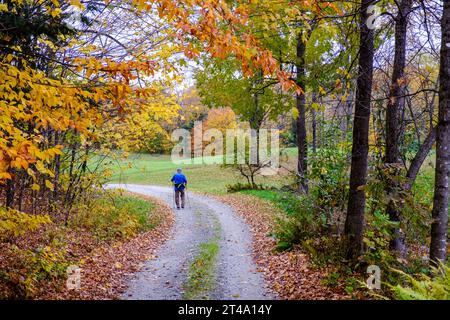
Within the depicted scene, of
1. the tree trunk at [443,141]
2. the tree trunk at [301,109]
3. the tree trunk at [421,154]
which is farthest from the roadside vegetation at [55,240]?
the tree trunk at [421,154]

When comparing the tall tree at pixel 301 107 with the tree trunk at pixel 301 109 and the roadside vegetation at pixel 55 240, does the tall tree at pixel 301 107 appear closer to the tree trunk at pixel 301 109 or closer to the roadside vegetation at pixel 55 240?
the tree trunk at pixel 301 109

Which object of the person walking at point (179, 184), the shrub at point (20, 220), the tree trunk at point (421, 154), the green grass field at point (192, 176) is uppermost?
the tree trunk at point (421, 154)

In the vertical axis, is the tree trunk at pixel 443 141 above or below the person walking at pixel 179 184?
above

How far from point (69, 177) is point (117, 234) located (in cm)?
246

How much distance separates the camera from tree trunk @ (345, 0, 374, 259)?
7.41 meters

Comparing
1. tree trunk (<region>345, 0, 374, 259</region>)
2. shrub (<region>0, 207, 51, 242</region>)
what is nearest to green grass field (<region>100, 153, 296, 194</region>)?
tree trunk (<region>345, 0, 374, 259</region>)

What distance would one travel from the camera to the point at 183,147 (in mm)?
53781

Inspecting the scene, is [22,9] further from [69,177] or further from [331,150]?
[331,150]

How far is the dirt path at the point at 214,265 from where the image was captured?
738 centimetres

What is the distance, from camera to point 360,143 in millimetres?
7668

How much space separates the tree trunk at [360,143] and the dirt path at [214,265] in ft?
6.61

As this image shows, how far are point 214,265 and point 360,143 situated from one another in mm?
4181
